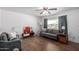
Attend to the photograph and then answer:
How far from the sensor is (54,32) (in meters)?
1.55

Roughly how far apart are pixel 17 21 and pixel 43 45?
751 mm

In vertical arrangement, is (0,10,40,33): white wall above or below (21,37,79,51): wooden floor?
above

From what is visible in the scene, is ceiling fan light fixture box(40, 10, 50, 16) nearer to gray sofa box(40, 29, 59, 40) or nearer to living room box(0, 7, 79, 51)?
living room box(0, 7, 79, 51)

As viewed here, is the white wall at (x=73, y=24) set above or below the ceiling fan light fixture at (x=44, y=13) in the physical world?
below

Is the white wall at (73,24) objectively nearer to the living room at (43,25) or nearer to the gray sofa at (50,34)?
the living room at (43,25)

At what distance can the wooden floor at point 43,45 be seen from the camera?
1417 mm

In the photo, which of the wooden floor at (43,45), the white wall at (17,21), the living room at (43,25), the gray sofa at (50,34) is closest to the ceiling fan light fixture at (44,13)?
the living room at (43,25)

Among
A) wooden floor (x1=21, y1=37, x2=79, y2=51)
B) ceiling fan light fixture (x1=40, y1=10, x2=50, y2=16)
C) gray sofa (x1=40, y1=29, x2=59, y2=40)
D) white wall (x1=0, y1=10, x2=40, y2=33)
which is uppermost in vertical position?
ceiling fan light fixture (x1=40, y1=10, x2=50, y2=16)

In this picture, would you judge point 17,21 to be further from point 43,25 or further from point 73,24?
point 73,24

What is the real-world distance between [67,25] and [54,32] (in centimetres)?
31

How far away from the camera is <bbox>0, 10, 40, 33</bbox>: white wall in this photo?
134cm

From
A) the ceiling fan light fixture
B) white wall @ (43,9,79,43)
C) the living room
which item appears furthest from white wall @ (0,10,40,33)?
white wall @ (43,9,79,43)

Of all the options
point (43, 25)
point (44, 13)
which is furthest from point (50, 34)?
point (44, 13)
